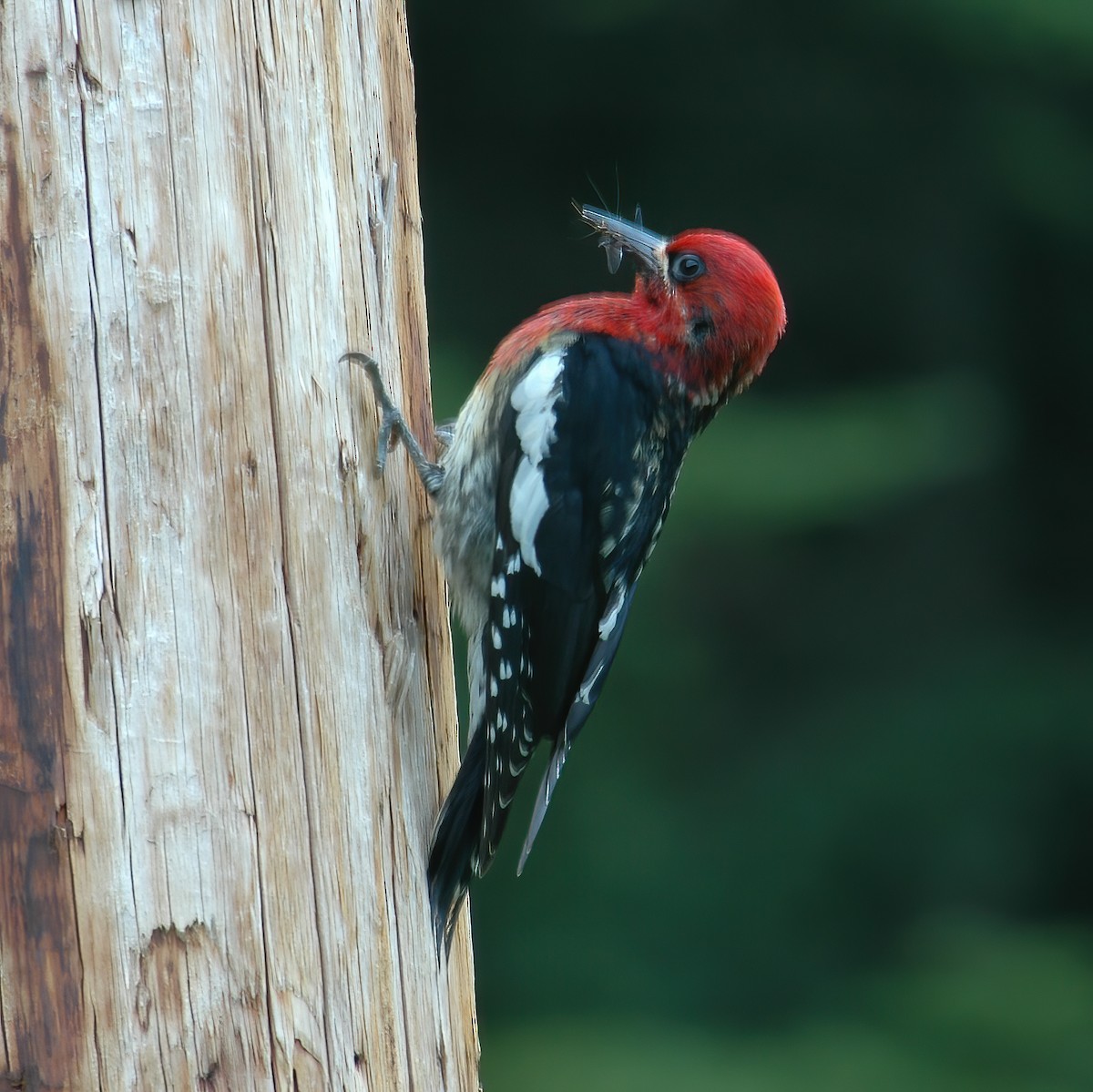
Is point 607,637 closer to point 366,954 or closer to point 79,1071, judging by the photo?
point 366,954

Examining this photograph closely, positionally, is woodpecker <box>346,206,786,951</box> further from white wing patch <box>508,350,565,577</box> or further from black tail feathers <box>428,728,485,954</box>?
black tail feathers <box>428,728,485,954</box>

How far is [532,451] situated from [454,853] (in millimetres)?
895

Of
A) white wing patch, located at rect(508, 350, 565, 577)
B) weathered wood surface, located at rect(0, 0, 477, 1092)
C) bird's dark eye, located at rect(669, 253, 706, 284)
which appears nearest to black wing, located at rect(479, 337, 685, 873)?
white wing patch, located at rect(508, 350, 565, 577)

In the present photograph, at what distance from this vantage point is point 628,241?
345 centimetres

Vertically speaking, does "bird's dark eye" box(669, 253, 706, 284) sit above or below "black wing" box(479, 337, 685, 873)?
above

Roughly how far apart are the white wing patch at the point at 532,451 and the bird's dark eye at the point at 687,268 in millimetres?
409

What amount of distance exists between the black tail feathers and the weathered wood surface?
0.11m

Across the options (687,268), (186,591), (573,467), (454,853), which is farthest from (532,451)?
(186,591)

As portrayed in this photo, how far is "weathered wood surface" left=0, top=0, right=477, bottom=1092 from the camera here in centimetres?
184

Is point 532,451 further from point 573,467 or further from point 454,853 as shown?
point 454,853

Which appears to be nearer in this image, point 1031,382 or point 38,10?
point 38,10

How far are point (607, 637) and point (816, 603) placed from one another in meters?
3.21

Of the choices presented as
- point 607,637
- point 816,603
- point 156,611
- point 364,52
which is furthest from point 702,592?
point 156,611

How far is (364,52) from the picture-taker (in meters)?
2.44
